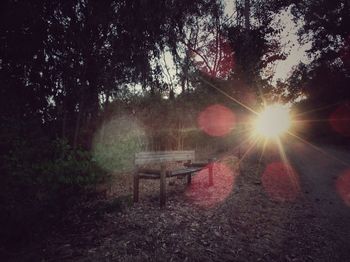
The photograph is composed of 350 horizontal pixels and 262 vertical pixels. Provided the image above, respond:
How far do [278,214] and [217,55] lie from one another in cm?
1800

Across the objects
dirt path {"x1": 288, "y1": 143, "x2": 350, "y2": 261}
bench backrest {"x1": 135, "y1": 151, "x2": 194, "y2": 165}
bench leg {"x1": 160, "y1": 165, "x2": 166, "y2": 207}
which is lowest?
dirt path {"x1": 288, "y1": 143, "x2": 350, "y2": 261}

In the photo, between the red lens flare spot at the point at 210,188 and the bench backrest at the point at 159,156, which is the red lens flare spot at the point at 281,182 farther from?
the bench backrest at the point at 159,156

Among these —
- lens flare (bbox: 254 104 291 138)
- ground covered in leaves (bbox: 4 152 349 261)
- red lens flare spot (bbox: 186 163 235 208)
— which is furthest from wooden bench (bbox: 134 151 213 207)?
lens flare (bbox: 254 104 291 138)

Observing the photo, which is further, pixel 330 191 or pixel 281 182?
pixel 281 182

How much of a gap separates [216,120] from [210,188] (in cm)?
1283

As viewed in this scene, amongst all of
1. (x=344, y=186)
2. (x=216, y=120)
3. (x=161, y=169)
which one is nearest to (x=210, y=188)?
(x=161, y=169)

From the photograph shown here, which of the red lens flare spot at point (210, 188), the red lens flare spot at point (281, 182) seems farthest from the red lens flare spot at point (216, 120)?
the red lens flare spot at point (210, 188)

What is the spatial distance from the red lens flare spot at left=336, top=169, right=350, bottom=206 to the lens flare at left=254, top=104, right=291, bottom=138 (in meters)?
11.0

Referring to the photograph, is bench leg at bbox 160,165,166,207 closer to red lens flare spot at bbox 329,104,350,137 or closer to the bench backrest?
the bench backrest

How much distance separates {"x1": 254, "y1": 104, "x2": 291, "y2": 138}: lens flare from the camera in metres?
22.8

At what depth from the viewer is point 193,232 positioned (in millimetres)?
5262

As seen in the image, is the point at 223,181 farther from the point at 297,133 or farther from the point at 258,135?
the point at 297,133

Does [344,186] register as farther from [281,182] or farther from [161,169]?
[161,169]

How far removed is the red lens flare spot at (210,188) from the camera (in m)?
7.43
